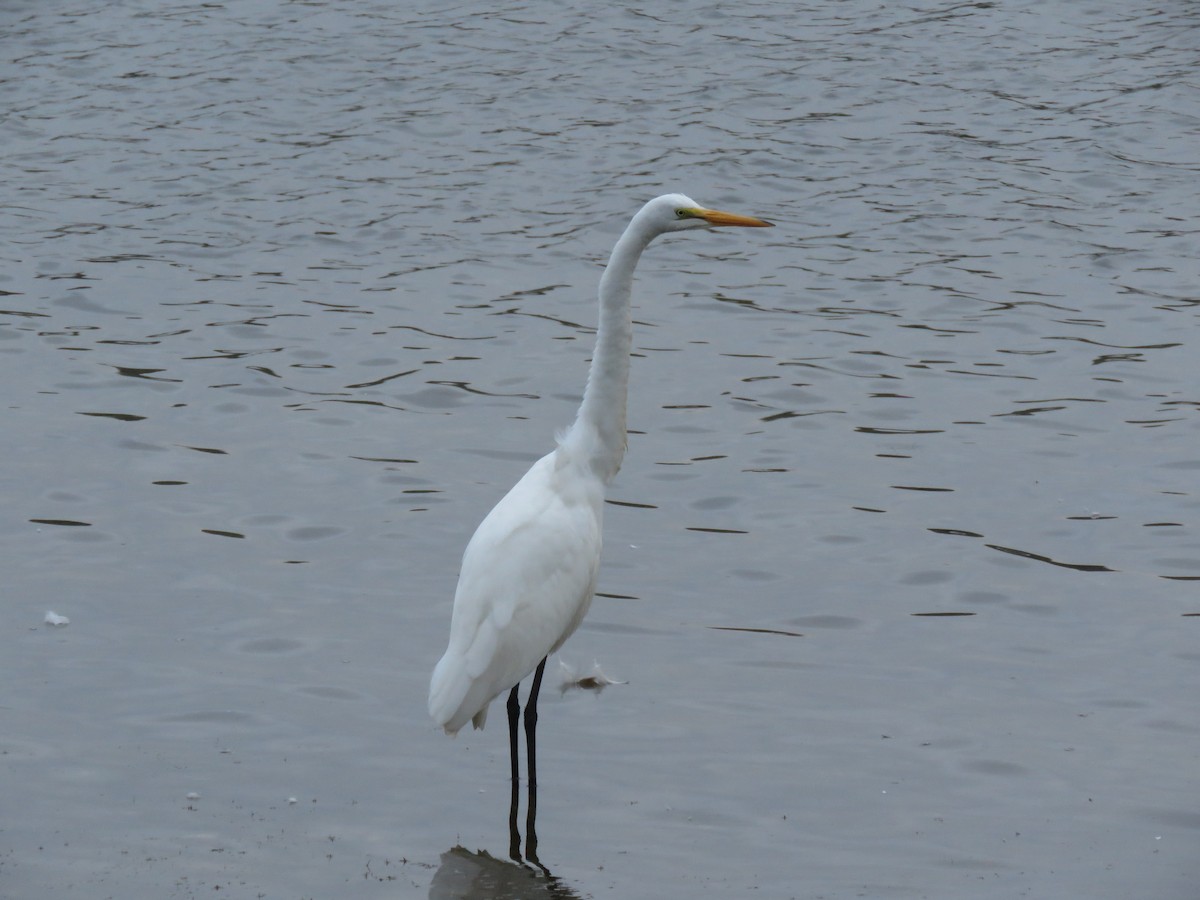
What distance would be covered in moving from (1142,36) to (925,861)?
55.2ft

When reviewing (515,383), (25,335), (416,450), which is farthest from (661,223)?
(25,335)

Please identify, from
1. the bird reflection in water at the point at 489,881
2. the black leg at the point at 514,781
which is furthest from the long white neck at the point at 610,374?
the bird reflection in water at the point at 489,881

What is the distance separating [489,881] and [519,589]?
3.87ft

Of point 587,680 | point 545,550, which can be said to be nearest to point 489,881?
point 545,550

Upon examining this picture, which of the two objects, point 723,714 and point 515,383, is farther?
point 515,383

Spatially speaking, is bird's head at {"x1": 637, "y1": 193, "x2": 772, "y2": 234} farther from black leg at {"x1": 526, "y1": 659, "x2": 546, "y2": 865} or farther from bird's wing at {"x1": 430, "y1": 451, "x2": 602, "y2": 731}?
black leg at {"x1": 526, "y1": 659, "x2": 546, "y2": 865}

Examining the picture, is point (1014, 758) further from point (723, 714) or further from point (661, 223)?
point (661, 223)

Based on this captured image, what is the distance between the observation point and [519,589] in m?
6.55

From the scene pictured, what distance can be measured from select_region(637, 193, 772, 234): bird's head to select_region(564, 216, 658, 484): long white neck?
52mm

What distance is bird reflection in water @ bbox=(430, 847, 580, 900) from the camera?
583 centimetres

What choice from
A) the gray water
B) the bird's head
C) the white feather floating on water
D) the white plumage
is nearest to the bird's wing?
the white plumage

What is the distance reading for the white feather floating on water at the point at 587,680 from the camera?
299 inches

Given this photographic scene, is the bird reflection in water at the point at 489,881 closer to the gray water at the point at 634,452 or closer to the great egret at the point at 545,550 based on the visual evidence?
the gray water at the point at 634,452

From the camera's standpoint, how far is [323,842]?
20.0 feet
